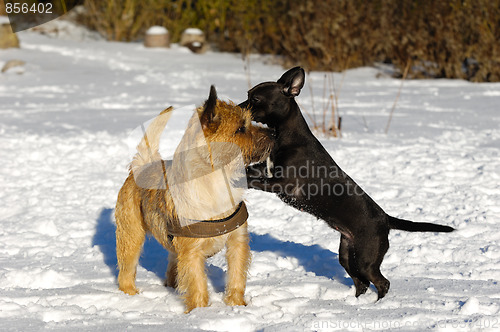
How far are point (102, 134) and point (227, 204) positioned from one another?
5061mm

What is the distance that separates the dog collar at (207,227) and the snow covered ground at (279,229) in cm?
49

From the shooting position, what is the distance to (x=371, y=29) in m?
14.2

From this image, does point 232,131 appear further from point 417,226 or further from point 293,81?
point 417,226

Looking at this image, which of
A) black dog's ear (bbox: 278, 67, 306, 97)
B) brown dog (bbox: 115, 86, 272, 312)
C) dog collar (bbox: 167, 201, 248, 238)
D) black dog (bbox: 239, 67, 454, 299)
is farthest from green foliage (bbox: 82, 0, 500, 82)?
dog collar (bbox: 167, 201, 248, 238)

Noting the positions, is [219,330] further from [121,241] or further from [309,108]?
[309,108]

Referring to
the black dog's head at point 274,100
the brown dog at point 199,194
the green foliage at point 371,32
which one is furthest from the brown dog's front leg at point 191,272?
the green foliage at point 371,32

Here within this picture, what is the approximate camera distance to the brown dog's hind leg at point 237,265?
371 centimetres

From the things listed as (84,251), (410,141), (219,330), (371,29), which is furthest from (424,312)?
(371,29)

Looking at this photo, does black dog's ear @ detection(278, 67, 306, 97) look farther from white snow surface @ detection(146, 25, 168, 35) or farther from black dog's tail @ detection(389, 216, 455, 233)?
white snow surface @ detection(146, 25, 168, 35)

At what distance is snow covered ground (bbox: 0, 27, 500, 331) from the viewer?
344 centimetres

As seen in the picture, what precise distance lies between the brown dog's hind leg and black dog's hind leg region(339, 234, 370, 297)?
2.46 ft

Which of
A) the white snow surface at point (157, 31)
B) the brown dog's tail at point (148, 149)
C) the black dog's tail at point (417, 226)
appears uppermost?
the brown dog's tail at point (148, 149)
